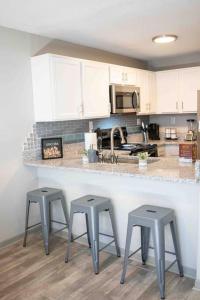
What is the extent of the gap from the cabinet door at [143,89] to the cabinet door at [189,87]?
59 centimetres

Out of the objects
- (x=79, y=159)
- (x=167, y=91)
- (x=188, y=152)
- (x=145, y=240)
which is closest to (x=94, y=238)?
(x=145, y=240)

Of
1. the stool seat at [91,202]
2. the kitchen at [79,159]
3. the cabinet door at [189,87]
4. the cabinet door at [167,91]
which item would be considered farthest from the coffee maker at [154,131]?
the stool seat at [91,202]

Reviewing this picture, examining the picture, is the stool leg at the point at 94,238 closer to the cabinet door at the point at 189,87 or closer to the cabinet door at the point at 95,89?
the cabinet door at the point at 95,89

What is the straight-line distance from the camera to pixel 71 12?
2.61 metres

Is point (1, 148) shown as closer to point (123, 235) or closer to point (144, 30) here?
point (123, 235)

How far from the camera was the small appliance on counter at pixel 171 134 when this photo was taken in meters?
5.20

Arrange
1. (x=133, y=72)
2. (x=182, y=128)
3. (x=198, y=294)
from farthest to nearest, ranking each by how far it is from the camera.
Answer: (x=182, y=128) → (x=133, y=72) → (x=198, y=294)

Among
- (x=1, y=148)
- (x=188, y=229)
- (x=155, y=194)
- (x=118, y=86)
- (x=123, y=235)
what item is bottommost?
(x=123, y=235)

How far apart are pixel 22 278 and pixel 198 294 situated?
1523mm

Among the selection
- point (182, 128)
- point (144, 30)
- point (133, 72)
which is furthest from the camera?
point (182, 128)

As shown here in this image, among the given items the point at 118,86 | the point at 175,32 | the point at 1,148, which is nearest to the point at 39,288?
the point at 1,148

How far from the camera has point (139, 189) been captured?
264 cm

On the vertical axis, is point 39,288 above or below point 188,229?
below

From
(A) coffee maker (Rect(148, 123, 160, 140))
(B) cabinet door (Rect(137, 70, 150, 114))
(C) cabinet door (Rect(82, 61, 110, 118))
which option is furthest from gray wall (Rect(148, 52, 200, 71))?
(C) cabinet door (Rect(82, 61, 110, 118))
